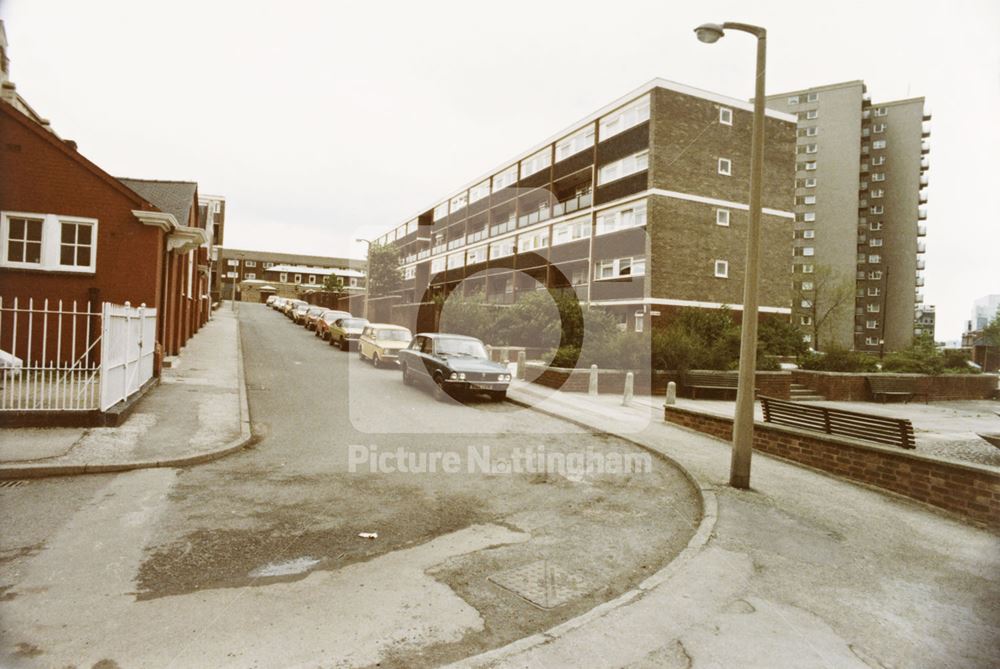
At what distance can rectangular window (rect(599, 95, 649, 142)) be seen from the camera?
31.1 meters

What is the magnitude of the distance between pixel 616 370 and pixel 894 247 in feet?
216

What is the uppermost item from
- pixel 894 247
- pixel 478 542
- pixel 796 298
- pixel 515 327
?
pixel 894 247

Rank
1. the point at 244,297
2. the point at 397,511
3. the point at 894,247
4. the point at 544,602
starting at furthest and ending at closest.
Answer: the point at 244,297 < the point at 894,247 < the point at 397,511 < the point at 544,602

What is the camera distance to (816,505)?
6.93 m

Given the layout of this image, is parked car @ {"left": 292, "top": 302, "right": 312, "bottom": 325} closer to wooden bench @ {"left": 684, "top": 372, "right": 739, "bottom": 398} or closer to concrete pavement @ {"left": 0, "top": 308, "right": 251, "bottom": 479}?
concrete pavement @ {"left": 0, "top": 308, "right": 251, "bottom": 479}

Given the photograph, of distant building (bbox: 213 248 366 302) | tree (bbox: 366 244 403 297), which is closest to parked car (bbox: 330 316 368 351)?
tree (bbox: 366 244 403 297)

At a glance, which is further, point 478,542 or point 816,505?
→ point 816,505

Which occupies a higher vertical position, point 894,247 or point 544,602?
point 894,247

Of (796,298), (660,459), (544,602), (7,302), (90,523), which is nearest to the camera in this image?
(544,602)

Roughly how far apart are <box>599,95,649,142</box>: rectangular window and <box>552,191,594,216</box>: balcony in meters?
3.40

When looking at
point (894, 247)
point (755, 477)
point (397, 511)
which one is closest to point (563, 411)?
point (755, 477)

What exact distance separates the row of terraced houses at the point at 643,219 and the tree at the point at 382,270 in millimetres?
1101

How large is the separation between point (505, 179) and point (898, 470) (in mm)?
42648

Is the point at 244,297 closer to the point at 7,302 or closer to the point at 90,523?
the point at 7,302
